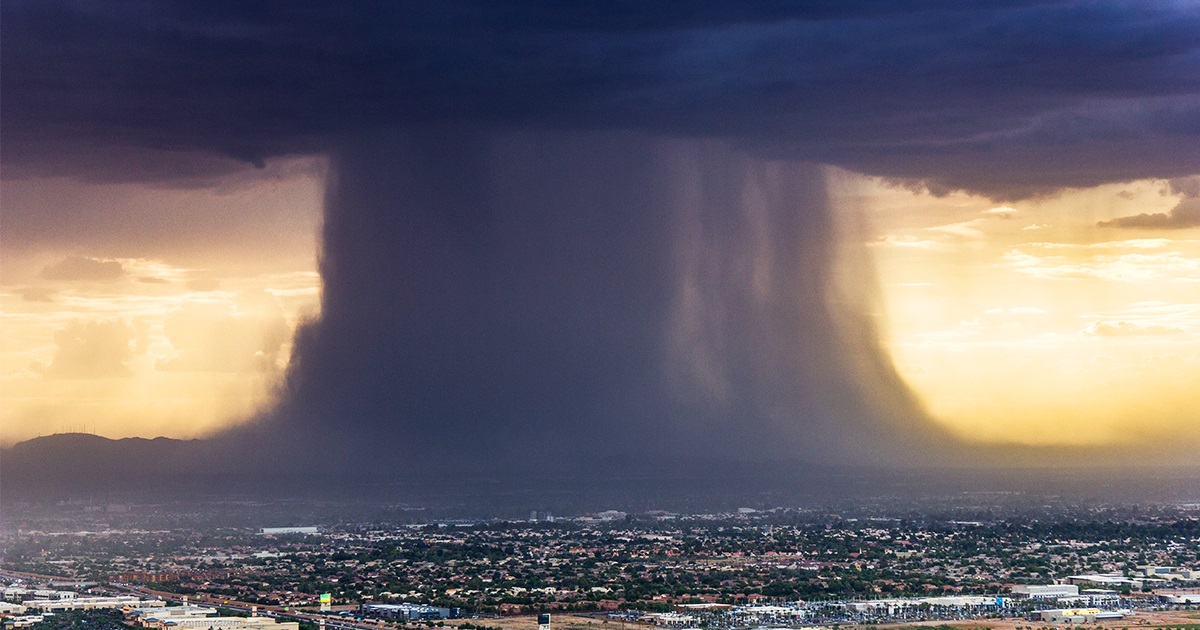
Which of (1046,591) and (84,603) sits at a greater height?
(1046,591)

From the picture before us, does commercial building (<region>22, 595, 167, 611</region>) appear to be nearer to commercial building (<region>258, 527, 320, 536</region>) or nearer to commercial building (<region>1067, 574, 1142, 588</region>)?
commercial building (<region>1067, 574, 1142, 588</region>)

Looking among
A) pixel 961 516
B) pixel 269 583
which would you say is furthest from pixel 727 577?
pixel 961 516

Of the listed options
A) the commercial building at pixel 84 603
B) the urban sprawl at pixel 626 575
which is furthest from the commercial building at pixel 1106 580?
the commercial building at pixel 84 603

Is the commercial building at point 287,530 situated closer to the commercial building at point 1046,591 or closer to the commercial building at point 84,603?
the commercial building at point 84,603

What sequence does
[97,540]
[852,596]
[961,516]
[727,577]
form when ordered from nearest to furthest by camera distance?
[852,596] → [727,577] → [97,540] → [961,516]

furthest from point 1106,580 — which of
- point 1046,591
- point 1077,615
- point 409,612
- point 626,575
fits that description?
point 409,612

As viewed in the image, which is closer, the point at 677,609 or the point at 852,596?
the point at 677,609

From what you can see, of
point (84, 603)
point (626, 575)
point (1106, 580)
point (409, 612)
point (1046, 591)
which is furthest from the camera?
point (626, 575)

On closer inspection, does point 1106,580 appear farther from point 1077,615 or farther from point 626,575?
point 626,575

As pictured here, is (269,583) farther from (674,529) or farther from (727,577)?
(674,529)

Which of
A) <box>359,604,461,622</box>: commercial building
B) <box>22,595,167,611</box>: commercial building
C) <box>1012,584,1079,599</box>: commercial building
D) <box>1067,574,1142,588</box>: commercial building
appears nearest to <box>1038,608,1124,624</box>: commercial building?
<box>1012,584,1079,599</box>: commercial building

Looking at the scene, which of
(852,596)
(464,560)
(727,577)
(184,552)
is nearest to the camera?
(852,596)
